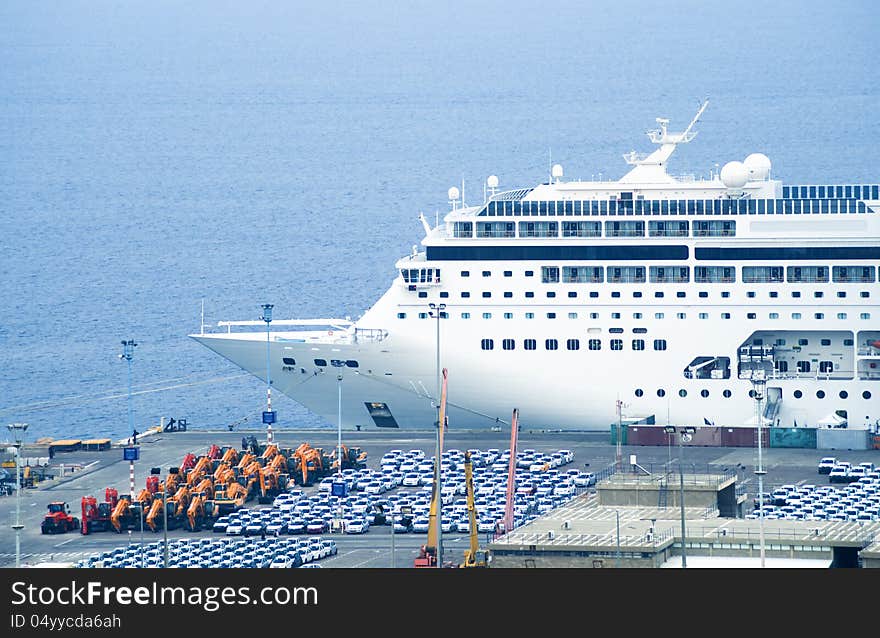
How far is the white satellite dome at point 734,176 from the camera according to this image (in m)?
81.1

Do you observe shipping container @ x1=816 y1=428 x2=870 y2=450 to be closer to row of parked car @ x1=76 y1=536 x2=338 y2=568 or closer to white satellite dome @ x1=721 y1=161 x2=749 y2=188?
white satellite dome @ x1=721 y1=161 x2=749 y2=188

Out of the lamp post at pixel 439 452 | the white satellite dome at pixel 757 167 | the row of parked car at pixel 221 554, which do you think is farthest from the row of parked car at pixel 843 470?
the row of parked car at pixel 221 554

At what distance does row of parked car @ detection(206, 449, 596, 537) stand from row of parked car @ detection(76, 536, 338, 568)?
2.23 meters

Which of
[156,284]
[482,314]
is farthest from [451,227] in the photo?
[156,284]

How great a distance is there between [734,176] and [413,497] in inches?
732

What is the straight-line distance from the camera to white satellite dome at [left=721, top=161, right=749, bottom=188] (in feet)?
266

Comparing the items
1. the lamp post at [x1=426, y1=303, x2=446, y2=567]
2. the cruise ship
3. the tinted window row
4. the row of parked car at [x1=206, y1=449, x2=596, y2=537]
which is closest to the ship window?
the cruise ship

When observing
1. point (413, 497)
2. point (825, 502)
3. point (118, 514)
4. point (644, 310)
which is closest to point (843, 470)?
point (825, 502)

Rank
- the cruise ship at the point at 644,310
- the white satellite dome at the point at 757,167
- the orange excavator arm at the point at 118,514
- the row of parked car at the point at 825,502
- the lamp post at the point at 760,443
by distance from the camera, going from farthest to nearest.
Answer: the white satellite dome at the point at 757,167, the cruise ship at the point at 644,310, the orange excavator arm at the point at 118,514, the row of parked car at the point at 825,502, the lamp post at the point at 760,443

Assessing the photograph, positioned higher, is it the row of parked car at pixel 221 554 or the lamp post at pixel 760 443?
the lamp post at pixel 760 443

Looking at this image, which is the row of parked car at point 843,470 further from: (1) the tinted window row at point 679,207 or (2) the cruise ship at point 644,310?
(1) the tinted window row at point 679,207

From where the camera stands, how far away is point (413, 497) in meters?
69.8

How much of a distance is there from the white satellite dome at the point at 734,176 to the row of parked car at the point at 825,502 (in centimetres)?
1338
